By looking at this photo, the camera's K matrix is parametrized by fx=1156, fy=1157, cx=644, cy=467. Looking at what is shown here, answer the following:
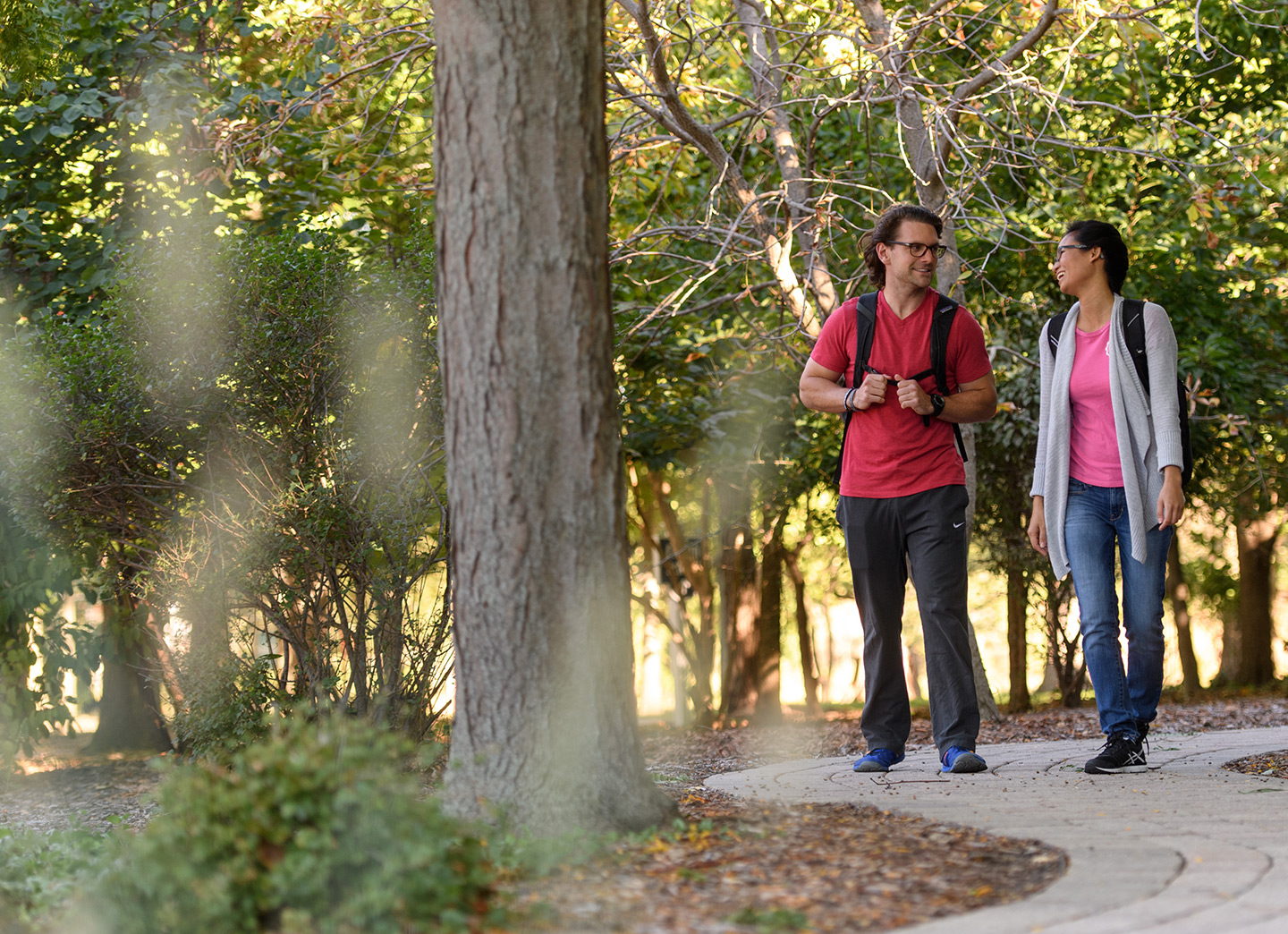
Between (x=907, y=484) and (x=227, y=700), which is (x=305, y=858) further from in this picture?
(x=227, y=700)

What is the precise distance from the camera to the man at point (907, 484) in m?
4.62

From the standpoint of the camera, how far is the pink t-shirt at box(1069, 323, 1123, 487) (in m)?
4.75

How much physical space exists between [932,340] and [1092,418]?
0.76m

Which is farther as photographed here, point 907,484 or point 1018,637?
point 1018,637

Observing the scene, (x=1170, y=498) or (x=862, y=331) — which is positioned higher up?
(x=862, y=331)

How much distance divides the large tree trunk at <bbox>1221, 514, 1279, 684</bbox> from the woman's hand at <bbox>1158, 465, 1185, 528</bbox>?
10.8m

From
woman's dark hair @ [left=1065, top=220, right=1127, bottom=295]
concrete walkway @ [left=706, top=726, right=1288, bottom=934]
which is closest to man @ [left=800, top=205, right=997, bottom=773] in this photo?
concrete walkway @ [left=706, top=726, right=1288, bottom=934]

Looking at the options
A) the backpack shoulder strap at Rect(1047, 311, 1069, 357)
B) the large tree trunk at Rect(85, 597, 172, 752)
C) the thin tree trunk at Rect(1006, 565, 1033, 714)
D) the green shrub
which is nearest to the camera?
the green shrub

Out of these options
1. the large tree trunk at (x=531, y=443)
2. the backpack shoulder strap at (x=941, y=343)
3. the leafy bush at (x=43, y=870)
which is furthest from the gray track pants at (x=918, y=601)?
the leafy bush at (x=43, y=870)

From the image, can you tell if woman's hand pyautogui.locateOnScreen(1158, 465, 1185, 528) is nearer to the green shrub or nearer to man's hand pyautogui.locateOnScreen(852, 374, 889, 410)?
Result: man's hand pyautogui.locateOnScreen(852, 374, 889, 410)

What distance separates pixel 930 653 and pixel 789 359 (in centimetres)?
490

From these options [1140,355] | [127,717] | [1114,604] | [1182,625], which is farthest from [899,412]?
[1182,625]

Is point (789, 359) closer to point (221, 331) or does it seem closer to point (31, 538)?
point (221, 331)

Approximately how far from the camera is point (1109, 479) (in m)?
4.73
